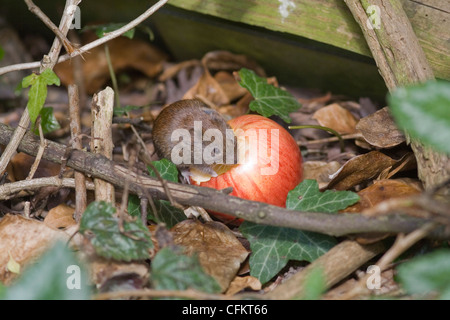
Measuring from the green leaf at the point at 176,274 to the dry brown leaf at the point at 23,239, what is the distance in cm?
57

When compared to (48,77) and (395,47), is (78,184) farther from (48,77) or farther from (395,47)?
(395,47)

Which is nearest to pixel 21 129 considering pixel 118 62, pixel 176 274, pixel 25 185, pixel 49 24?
pixel 25 185

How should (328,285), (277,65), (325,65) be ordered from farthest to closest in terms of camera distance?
(277,65)
(325,65)
(328,285)

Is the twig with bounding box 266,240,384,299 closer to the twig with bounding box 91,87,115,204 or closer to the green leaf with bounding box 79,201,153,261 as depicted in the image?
the green leaf with bounding box 79,201,153,261

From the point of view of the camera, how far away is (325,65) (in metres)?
2.97

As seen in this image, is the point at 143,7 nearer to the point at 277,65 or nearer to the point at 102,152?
the point at 277,65

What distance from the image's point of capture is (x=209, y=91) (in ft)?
10.7

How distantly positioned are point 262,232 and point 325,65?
4.70 ft

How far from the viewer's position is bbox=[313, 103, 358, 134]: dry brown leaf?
278 cm

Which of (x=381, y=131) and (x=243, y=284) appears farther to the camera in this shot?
(x=381, y=131)

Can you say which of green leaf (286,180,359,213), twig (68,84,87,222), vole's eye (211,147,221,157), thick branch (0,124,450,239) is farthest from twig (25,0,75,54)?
green leaf (286,180,359,213)

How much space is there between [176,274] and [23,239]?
0.81m

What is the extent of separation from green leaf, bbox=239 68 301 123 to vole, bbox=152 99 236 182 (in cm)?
23
